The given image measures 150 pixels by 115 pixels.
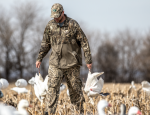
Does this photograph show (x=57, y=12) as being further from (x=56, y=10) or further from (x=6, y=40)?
(x=6, y=40)

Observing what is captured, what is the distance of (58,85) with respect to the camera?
14.3ft

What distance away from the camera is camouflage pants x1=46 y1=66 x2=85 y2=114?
426 centimetres

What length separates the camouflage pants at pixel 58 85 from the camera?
14.0ft

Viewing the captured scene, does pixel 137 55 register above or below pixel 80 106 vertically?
below

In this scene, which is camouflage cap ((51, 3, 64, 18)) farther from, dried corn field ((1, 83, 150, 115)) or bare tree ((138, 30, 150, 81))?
bare tree ((138, 30, 150, 81))

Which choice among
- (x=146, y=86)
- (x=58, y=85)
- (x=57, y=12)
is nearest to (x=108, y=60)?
(x=146, y=86)

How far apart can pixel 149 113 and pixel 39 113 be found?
1.91 meters

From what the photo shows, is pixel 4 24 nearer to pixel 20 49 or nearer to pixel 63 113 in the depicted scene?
pixel 20 49

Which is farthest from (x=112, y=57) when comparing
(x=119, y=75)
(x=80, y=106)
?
(x=80, y=106)

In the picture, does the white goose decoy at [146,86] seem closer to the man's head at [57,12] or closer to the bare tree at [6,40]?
the man's head at [57,12]

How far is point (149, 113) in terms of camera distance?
4086mm

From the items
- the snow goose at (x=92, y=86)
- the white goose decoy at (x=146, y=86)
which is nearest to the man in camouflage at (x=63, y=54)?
the snow goose at (x=92, y=86)

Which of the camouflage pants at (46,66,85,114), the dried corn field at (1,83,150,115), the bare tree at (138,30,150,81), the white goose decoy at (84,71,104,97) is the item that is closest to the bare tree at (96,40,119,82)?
the bare tree at (138,30,150,81)

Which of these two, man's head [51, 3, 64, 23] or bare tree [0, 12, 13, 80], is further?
bare tree [0, 12, 13, 80]
